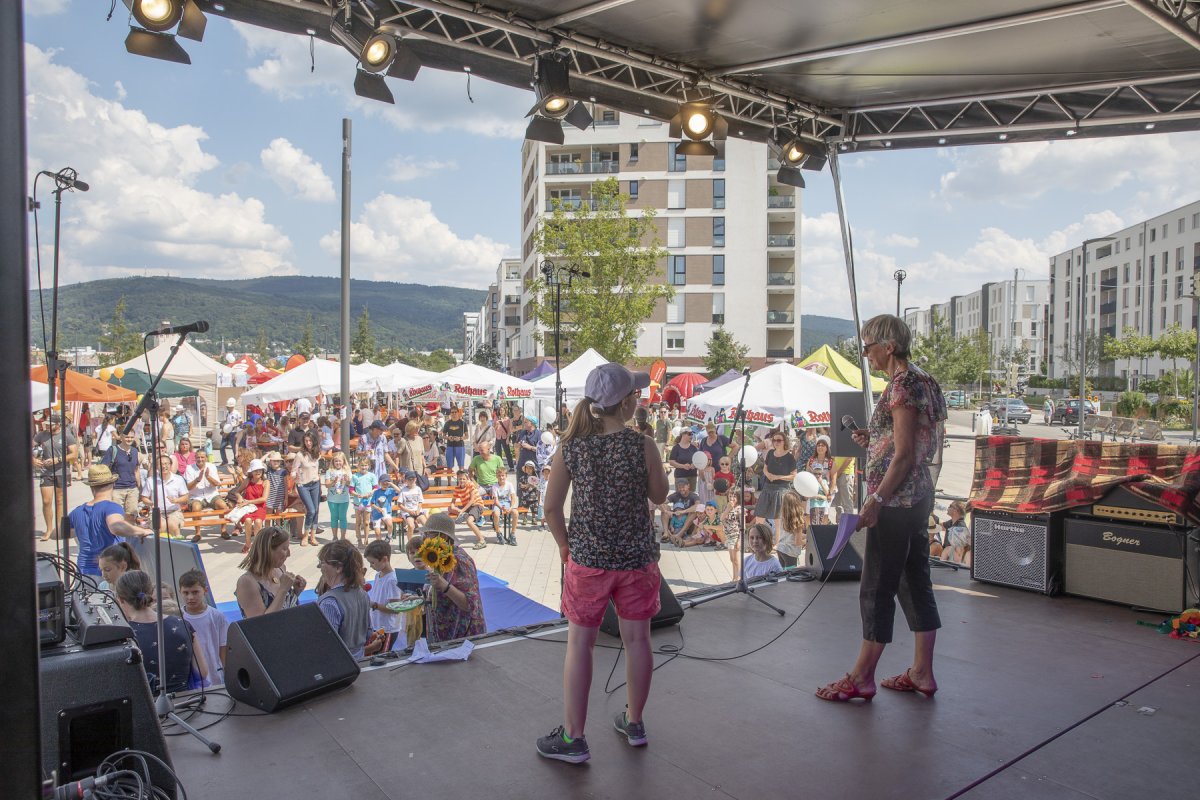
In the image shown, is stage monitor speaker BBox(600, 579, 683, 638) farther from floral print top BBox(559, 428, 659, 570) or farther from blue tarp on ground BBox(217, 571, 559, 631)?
floral print top BBox(559, 428, 659, 570)

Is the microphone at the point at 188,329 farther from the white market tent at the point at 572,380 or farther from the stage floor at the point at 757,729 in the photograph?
the white market tent at the point at 572,380

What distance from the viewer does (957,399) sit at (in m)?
55.8

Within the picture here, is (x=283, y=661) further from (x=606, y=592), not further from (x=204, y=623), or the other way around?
(x=606, y=592)

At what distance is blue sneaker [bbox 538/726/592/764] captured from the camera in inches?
116

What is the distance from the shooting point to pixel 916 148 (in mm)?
7406

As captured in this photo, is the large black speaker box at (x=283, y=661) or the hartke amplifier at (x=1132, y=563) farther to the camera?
the hartke amplifier at (x=1132, y=563)

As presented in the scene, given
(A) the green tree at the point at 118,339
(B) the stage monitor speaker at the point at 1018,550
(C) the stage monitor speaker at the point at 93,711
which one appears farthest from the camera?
(A) the green tree at the point at 118,339

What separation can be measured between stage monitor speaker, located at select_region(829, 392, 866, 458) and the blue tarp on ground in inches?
96.2

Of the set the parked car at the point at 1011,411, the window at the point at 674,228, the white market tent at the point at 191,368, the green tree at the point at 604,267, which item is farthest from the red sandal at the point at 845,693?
the window at the point at 674,228

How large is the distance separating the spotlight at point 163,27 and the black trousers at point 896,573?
498 cm

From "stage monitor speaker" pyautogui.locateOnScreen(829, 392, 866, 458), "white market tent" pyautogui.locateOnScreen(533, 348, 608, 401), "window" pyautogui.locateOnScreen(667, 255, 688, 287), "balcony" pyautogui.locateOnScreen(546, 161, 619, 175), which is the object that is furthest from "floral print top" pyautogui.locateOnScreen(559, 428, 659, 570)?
"balcony" pyautogui.locateOnScreen(546, 161, 619, 175)

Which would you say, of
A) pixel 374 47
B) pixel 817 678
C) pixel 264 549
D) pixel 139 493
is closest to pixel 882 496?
pixel 817 678

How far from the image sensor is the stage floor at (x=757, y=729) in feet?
9.32

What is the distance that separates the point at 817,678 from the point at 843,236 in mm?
4702
